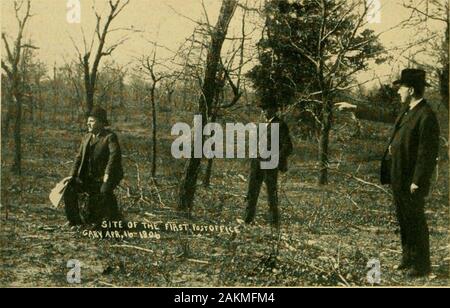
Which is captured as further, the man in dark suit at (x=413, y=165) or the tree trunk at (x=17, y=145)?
the tree trunk at (x=17, y=145)

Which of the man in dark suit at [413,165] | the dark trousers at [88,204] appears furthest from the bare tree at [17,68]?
the man in dark suit at [413,165]

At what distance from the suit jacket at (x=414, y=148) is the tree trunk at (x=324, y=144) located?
1195 mm

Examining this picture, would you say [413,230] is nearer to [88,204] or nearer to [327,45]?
[327,45]

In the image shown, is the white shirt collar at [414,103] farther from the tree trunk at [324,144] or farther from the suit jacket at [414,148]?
the tree trunk at [324,144]

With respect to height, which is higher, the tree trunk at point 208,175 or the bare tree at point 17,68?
the bare tree at point 17,68

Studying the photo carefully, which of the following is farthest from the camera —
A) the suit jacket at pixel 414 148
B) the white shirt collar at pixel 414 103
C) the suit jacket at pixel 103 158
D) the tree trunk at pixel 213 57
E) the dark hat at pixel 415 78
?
the tree trunk at pixel 213 57

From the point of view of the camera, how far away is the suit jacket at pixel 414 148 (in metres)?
6.93

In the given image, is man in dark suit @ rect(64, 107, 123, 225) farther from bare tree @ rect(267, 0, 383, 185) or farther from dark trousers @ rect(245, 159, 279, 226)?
bare tree @ rect(267, 0, 383, 185)

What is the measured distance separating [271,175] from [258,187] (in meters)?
0.27

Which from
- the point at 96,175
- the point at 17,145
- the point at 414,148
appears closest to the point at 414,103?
the point at 414,148

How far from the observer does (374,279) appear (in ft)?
24.9

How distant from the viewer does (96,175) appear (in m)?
7.96
